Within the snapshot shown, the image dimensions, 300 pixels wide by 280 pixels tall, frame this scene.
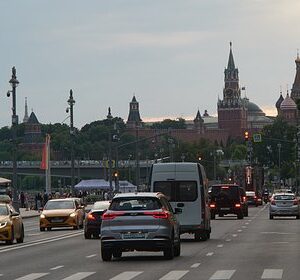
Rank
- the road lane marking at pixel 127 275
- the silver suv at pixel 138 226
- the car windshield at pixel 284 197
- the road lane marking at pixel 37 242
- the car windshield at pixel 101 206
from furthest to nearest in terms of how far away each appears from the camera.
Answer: the car windshield at pixel 284 197 → the car windshield at pixel 101 206 → the road lane marking at pixel 37 242 → the silver suv at pixel 138 226 → the road lane marking at pixel 127 275

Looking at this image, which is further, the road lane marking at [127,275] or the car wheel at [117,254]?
the car wheel at [117,254]

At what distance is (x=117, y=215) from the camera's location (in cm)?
2747

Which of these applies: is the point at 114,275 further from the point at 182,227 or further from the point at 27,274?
the point at 182,227

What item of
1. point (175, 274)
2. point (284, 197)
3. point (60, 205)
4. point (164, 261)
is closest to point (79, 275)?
point (175, 274)

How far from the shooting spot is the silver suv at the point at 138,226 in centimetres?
2722

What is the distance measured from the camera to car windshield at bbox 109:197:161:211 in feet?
90.4

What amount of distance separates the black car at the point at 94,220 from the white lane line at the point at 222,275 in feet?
54.2

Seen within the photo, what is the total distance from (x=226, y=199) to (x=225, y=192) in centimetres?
36

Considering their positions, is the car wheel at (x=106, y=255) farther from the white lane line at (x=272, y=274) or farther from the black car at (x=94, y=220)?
the black car at (x=94, y=220)

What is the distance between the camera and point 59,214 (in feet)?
161

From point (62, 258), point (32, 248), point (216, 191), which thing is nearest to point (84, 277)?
point (62, 258)

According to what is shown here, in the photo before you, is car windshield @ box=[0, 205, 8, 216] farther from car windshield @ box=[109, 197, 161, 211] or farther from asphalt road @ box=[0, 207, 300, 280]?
car windshield @ box=[109, 197, 161, 211]

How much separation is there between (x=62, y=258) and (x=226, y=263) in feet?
16.0

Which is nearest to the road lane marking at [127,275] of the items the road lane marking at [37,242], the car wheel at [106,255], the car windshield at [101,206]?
the car wheel at [106,255]
